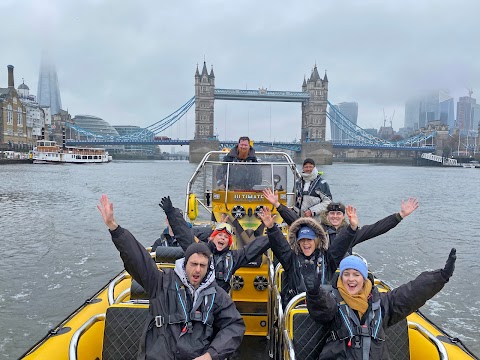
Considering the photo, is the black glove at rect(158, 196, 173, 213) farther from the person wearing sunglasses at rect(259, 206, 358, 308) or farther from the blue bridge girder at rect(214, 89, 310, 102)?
the blue bridge girder at rect(214, 89, 310, 102)

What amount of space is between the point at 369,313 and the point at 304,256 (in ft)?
3.50

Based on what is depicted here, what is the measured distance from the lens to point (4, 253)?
1152cm

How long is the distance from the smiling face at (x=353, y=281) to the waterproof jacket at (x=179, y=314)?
0.77 m

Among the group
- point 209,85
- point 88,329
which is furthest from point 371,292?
point 209,85

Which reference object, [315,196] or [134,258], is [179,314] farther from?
[315,196]

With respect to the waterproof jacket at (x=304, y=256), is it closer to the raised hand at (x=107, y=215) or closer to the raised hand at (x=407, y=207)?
the raised hand at (x=407, y=207)

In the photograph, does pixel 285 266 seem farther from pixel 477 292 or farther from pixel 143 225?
pixel 143 225

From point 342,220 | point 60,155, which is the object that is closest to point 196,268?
point 342,220

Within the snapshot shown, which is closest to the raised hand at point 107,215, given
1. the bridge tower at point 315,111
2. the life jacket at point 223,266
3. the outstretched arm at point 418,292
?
the life jacket at point 223,266

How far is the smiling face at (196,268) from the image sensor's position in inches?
106

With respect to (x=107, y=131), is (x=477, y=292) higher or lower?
lower

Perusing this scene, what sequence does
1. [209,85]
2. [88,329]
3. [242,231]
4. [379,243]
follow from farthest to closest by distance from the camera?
[209,85] → [379,243] → [242,231] → [88,329]

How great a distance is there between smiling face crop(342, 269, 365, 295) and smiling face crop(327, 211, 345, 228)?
1914mm

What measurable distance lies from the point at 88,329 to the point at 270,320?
7.20 feet
